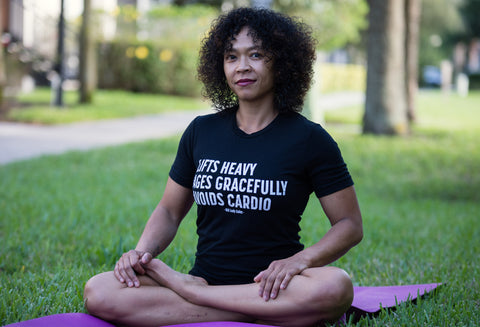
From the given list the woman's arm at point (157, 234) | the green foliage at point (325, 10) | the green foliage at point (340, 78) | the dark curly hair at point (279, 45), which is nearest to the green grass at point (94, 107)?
the green foliage at point (325, 10)

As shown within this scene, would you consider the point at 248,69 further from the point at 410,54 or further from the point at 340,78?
the point at 340,78

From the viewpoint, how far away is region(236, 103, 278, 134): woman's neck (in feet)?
9.67

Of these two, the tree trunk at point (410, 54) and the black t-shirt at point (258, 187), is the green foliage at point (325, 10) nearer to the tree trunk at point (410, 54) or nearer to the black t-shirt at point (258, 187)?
the tree trunk at point (410, 54)

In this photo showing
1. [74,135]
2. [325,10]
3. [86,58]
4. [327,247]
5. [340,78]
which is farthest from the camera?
[340,78]

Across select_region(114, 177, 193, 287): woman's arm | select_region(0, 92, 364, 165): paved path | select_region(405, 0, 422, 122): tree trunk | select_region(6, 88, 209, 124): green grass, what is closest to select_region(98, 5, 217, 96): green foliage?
select_region(6, 88, 209, 124): green grass

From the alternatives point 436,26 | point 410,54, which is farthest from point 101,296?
point 436,26

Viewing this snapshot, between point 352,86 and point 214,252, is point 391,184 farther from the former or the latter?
point 352,86

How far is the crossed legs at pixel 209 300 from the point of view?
8.52 feet

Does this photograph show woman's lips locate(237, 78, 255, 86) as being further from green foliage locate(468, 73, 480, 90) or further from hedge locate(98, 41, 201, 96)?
green foliage locate(468, 73, 480, 90)

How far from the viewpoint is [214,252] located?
2887 mm

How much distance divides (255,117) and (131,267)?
886 mm

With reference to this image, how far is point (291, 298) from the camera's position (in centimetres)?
260

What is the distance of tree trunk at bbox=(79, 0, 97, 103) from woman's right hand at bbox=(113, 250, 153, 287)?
42.8 feet

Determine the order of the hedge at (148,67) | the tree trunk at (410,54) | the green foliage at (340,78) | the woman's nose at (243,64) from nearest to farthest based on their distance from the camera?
the woman's nose at (243,64) < the tree trunk at (410,54) < the hedge at (148,67) < the green foliage at (340,78)
